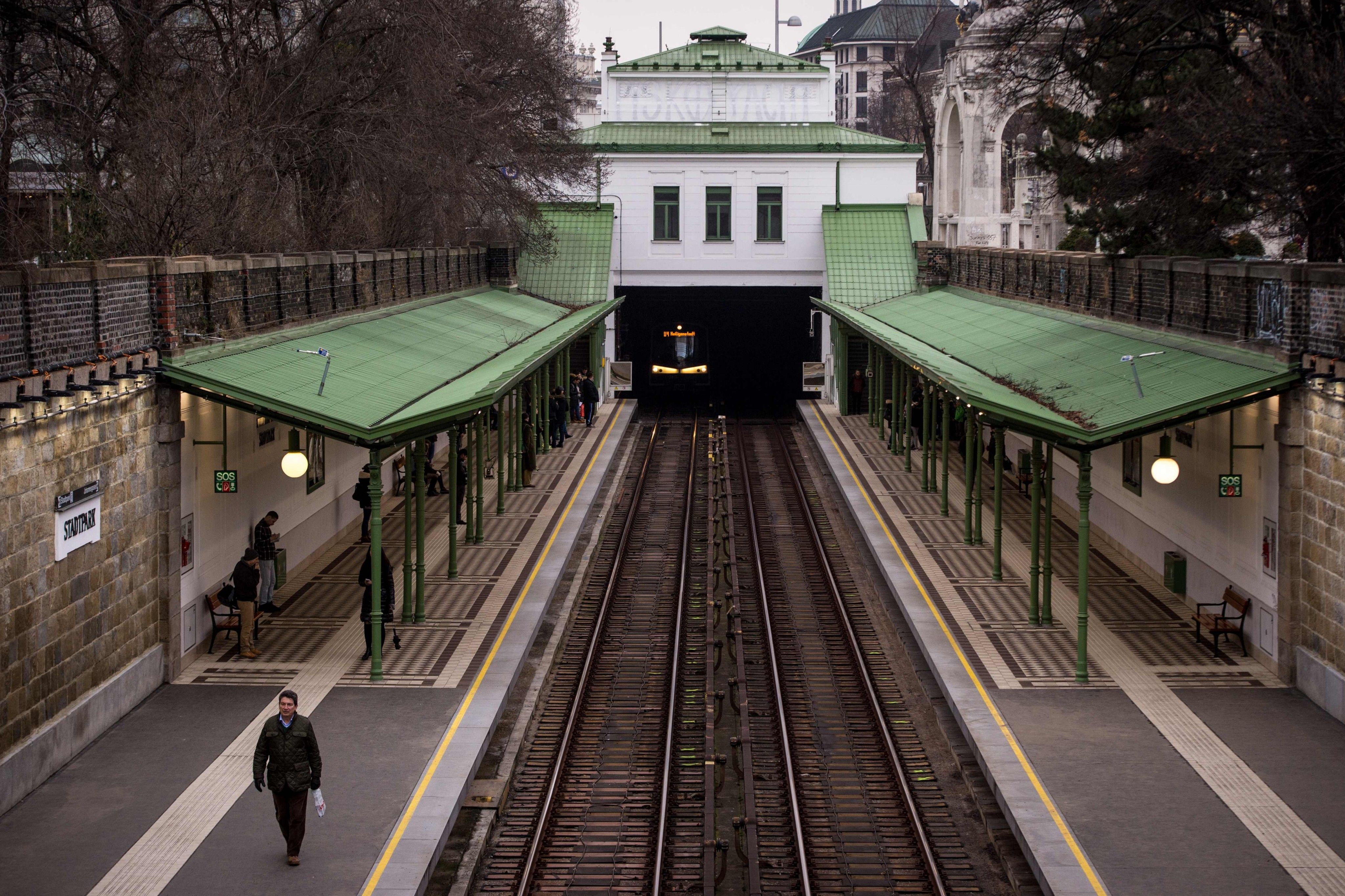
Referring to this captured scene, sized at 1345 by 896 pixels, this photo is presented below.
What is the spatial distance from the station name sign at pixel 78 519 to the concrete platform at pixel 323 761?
6.44 ft

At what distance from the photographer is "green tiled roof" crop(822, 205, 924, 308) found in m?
42.8

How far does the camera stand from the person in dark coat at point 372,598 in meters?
16.4

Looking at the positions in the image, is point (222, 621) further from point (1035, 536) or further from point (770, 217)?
point (770, 217)

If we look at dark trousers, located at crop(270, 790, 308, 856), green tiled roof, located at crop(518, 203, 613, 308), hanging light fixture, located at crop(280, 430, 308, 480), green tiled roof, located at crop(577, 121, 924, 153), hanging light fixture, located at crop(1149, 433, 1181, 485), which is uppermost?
green tiled roof, located at crop(577, 121, 924, 153)

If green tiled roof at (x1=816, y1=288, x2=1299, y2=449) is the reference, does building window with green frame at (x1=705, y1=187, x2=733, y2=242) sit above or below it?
above

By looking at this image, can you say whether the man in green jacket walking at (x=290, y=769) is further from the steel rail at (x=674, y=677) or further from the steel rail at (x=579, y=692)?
the steel rail at (x=674, y=677)

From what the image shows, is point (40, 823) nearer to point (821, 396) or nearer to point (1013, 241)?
point (821, 396)

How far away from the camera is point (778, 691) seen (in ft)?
55.9

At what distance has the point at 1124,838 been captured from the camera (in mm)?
11805

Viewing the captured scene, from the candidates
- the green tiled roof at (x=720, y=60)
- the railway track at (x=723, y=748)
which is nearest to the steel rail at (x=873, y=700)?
the railway track at (x=723, y=748)

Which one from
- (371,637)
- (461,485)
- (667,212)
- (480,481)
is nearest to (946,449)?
(480,481)

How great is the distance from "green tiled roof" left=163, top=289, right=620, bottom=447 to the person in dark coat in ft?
5.14

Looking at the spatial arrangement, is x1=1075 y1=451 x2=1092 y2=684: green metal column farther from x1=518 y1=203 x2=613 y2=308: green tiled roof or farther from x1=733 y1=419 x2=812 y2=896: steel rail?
x1=518 y1=203 x2=613 y2=308: green tiled roof

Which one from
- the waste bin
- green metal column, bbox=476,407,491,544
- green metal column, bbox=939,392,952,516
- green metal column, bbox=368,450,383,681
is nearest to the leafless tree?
green metal column, bbox=476,407,491,544
